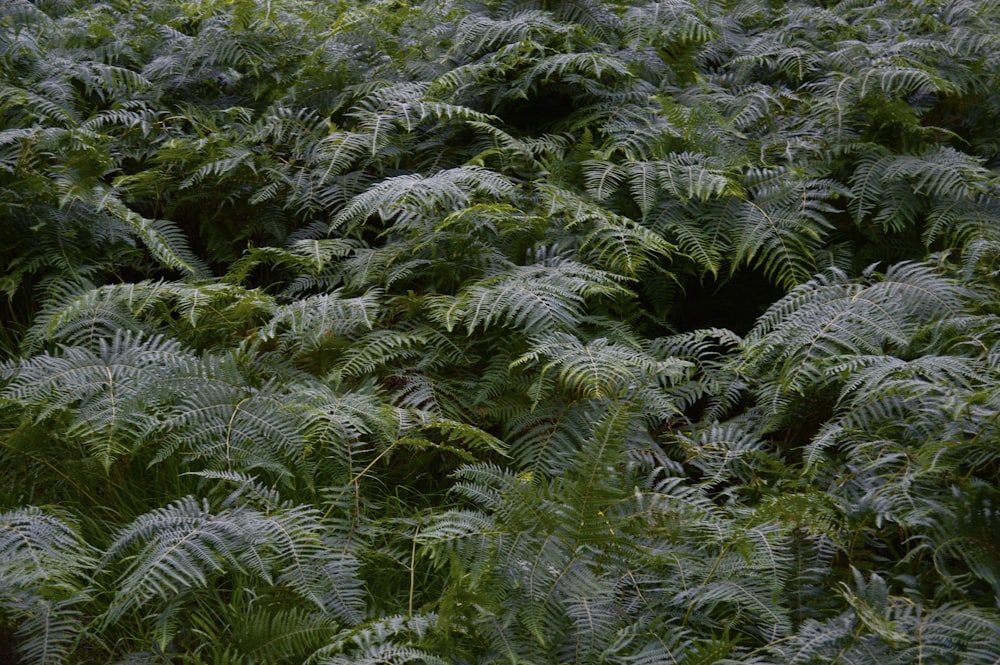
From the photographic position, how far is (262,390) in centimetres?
252

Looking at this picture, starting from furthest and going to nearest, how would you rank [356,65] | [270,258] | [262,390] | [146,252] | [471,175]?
[356,65], [146,252], [270,258], [471,175], [262,390]

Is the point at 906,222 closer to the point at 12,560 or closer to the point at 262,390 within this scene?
the point at 262,390

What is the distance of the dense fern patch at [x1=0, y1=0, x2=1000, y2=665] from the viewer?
1966mm

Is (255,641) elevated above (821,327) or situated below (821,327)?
below

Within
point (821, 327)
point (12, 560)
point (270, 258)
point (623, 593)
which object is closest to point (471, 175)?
point (270, 258)

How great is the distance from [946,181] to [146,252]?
10.7ft

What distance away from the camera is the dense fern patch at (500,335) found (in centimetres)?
197

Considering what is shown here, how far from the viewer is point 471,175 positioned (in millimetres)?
3088

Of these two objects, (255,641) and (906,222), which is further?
(906,222)

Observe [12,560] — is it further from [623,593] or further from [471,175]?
[471,175]

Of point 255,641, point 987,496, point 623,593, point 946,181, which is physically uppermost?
point 946,181

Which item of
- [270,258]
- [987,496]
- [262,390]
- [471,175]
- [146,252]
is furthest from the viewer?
[146,252]

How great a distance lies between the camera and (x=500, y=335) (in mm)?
2838

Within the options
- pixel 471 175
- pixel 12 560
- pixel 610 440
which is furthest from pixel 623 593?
pixel 471 175
